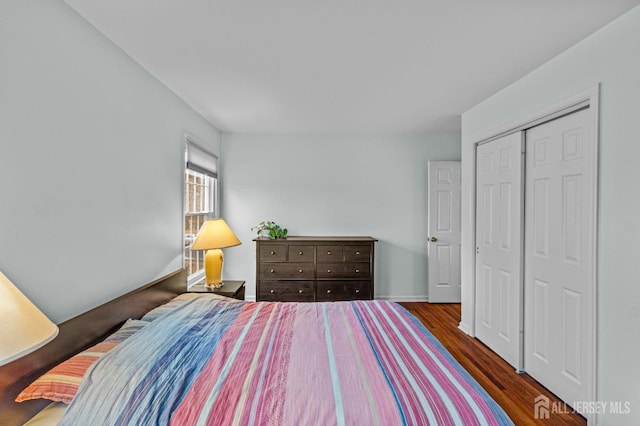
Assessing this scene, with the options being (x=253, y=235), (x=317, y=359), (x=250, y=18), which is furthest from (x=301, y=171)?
(x=317, y=359)

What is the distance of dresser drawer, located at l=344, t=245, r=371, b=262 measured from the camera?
160 inches

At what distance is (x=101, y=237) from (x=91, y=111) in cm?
73

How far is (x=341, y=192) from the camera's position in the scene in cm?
457

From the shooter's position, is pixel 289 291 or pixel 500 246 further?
pixel 289 291

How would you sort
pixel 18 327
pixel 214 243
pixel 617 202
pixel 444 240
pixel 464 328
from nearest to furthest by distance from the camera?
pixel 18 327 → pixel 617 202 → pixel 214 243 → pixel 464 328 → pixel 444 240

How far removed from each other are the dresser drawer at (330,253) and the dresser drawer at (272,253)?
47 centimetres

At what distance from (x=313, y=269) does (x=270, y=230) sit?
0.83 metres

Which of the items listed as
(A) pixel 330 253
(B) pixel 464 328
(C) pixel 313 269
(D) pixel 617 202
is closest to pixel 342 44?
(D) pixel 617 202

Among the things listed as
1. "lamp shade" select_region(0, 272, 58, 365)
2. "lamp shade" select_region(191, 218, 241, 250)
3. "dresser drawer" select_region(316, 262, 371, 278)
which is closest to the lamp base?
"lamp shade" select_region(191, 218, 241, 250)

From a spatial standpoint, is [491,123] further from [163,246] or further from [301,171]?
[163,246]

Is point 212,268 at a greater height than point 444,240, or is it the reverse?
point 444,240

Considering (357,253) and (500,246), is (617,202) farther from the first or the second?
(357,253)

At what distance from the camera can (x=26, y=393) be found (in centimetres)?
120

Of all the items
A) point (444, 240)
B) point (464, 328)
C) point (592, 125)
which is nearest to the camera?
point (592, 125)
